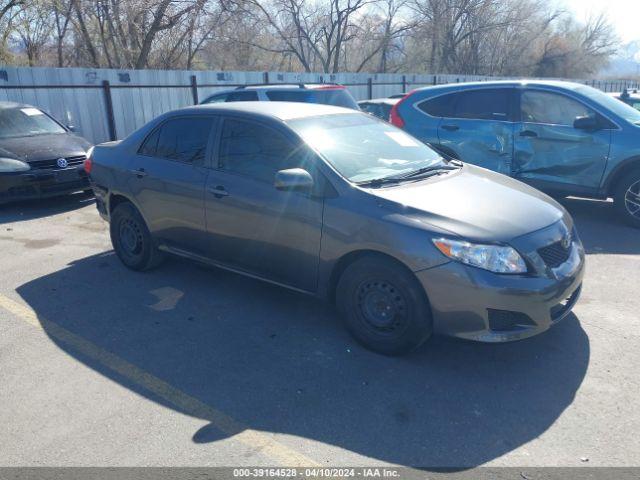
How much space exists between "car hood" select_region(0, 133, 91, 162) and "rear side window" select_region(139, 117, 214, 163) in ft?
12.1

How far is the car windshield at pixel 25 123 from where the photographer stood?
8656 mm

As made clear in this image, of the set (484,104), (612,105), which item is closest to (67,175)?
(484,104)

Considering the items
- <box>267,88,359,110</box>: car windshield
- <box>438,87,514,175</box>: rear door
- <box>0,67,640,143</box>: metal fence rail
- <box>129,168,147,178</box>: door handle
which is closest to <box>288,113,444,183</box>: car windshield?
<box>129,168,147,178</box>: door handle

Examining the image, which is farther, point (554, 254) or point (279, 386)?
point (554, 254)

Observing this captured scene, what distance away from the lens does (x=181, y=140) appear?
193 inches

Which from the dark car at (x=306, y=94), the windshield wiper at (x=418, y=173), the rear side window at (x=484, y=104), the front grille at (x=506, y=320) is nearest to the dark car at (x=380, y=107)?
the dark car at (x=306, y=94)

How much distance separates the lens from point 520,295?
3281mm

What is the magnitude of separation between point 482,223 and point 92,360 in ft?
9.21

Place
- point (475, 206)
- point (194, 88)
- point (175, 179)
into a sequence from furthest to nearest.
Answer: point (194, 88)
point (175, 179)
point (475, 206)

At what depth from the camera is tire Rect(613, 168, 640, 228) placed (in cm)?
670

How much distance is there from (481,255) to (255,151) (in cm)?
201

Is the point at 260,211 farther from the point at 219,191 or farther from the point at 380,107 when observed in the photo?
the point at 380,107

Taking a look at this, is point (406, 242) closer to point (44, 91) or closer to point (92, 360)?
point (92, 360)

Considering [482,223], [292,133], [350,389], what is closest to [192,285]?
[292,133]
